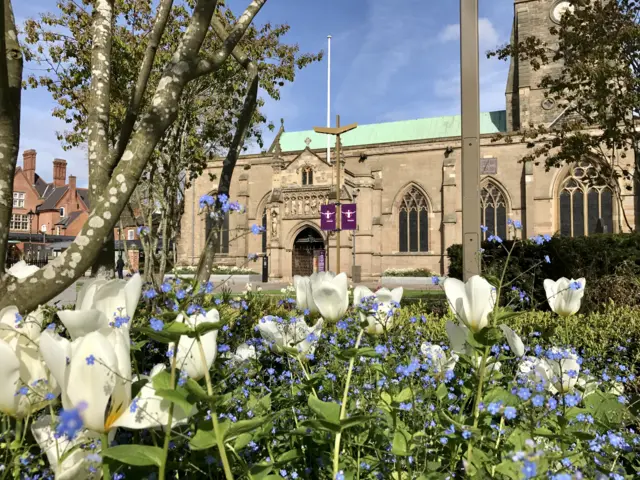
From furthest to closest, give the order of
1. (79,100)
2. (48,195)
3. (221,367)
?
(48,195) → (79,100) → (221,367)

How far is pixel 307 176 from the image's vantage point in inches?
1209

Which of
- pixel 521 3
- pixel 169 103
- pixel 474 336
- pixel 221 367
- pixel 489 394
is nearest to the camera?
pixel 474 336

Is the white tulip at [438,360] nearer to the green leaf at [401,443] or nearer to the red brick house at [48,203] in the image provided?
the green leaf at [401,443]

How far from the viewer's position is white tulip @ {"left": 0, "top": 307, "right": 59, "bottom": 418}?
911mm

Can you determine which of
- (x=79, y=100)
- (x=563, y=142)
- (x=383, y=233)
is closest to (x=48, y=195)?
(x=383, y=233)

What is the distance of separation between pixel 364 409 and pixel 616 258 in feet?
27.0

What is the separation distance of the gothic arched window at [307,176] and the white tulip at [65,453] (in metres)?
29.8

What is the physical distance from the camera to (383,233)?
32.0 meters

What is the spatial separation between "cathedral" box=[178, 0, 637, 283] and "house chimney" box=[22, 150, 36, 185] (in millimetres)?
39062

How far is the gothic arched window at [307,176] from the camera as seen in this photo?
3055 cm

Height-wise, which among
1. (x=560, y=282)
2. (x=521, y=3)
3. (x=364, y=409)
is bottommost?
(x=364, y=409)

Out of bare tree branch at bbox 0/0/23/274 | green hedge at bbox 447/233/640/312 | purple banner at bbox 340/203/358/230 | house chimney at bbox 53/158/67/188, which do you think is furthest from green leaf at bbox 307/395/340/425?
house chimney at bbox 53/158/67/188

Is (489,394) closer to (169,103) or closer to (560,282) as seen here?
(560,282)

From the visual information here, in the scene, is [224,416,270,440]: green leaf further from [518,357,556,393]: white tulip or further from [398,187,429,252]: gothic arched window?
[398,187,429,252]: gothic arched window
